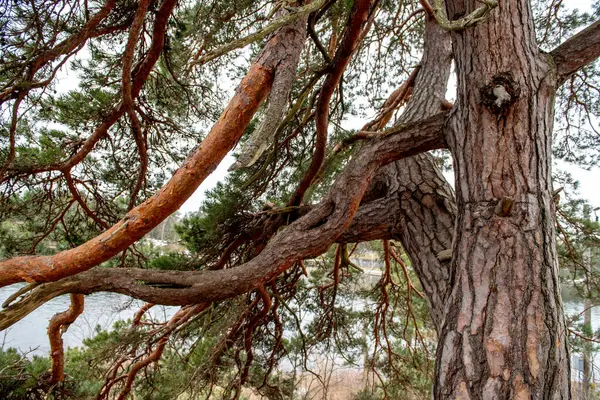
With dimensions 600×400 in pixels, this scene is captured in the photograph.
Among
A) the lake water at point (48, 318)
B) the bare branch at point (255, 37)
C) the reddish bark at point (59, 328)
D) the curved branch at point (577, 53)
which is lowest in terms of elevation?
the lake water at point (48, 318)

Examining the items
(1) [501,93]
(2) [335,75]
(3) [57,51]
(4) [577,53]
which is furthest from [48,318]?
(4) [577,53]

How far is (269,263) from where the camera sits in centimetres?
161

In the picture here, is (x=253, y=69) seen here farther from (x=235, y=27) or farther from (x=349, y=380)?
(x=349, y=380)

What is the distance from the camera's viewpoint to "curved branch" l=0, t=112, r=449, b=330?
4.65 feet

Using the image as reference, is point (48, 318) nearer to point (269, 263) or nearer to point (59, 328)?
point (59, 328)

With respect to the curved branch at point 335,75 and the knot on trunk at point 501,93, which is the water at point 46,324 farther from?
the knot on trunk at point 501,93

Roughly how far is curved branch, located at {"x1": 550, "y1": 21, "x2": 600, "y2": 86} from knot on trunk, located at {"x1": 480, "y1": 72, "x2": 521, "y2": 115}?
1.04 ft

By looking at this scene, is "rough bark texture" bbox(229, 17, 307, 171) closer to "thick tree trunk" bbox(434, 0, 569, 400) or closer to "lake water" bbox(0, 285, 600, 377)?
"thick tree trunk" bbox(434, 0, 569, 400)

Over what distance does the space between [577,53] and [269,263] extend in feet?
5.56

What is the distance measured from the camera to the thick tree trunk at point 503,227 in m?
1.12

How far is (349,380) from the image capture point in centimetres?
734

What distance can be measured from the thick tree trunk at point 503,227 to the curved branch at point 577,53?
0.09 m

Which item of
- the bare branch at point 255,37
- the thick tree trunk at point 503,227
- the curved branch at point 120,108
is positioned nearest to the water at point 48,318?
the curved branch at point 120,108

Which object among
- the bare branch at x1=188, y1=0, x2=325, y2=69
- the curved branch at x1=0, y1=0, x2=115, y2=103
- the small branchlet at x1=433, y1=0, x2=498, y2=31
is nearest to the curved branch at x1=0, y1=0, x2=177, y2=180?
the curved branch at x1=0, y1=0, x2=115, y2=103
